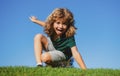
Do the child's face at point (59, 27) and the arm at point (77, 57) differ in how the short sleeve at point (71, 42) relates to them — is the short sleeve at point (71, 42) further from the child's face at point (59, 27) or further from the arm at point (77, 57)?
the child's face at point (59, 27)

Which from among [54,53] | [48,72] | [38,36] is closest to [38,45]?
[38,36]

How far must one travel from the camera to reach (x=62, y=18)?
1198 cm

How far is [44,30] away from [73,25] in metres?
1.04

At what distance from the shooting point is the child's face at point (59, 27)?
38.7ft

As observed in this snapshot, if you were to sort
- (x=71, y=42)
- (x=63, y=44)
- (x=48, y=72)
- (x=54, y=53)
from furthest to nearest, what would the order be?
1. (x=63, y=44)
2. (x=71, y=42)
3. (x=54, y=53)
4. (x=48, y=72)

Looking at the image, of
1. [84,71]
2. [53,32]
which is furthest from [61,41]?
[84,71]

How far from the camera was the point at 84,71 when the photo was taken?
908cm

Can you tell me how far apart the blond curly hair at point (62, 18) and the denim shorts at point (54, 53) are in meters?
0.36

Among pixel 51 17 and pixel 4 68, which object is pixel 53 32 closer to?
pixel 51 17

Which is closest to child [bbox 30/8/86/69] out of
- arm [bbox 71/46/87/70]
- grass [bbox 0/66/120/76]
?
arm [bbox 71/46/87/70]

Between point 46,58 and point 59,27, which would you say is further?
point 59,27

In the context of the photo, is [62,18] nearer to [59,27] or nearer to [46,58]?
[59,27]

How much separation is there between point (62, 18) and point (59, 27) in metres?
0.38

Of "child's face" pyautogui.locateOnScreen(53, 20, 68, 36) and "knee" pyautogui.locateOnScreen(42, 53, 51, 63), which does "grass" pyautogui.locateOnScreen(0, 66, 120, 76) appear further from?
"child's face" pyautogui.locateOnScreen(53, 20, 68, 36)
